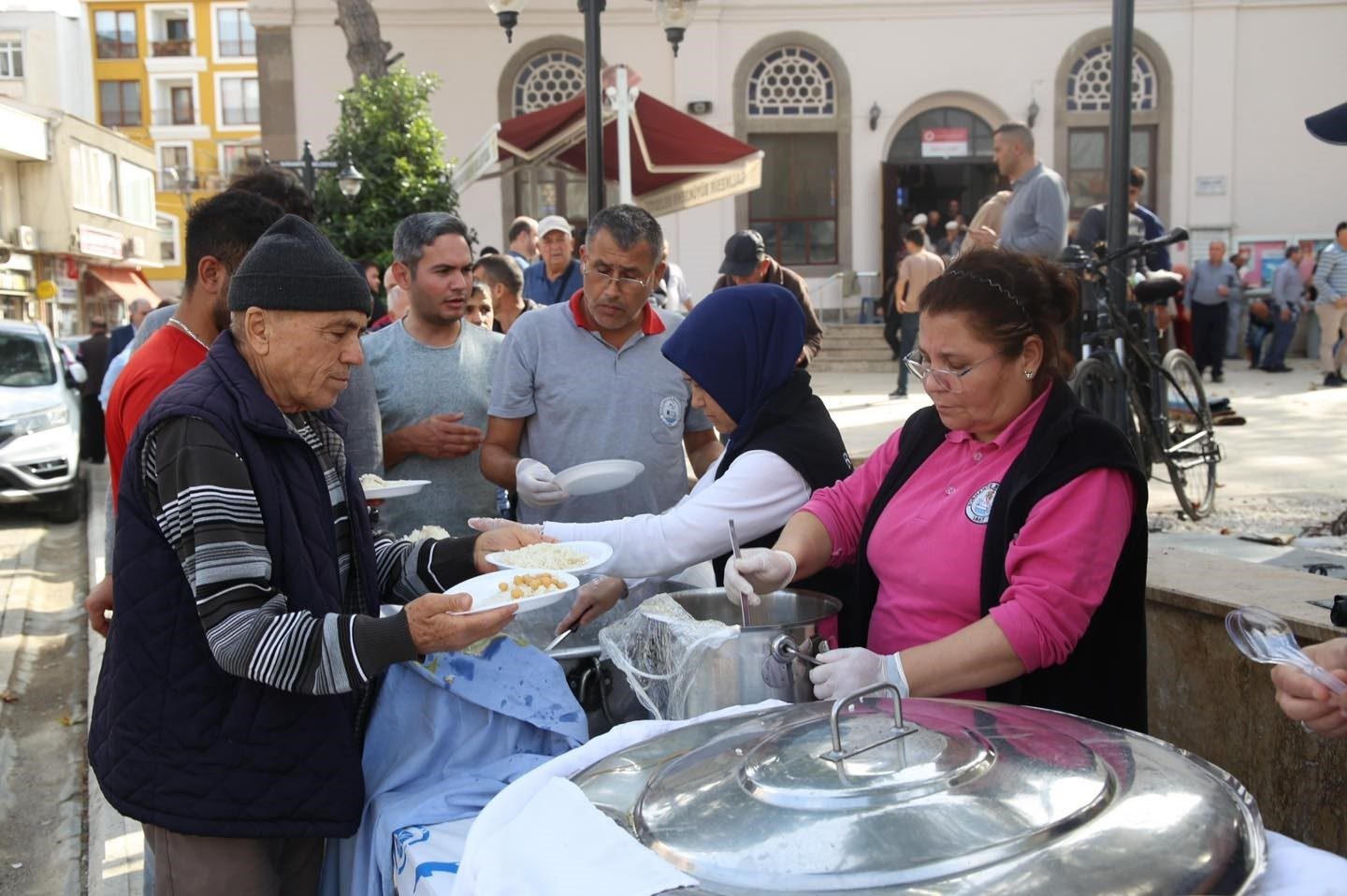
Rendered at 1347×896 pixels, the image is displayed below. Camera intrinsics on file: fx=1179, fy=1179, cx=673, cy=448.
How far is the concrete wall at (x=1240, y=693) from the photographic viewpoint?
2770 millimetres

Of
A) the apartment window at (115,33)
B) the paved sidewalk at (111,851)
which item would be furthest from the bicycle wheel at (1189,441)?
the apartment window at (115,33)

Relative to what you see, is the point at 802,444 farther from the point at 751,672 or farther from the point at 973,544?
the point at 751,672

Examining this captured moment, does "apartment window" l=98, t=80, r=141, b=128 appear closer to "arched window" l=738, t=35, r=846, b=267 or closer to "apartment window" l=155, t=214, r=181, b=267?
"apartment window" l=155, t=214, r=181, b=267

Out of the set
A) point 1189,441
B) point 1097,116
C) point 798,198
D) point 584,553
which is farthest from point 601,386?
point 1097,116

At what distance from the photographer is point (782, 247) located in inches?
838

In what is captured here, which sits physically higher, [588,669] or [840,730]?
[840,730]

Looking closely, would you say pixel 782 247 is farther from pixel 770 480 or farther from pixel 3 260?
pixel 3 260

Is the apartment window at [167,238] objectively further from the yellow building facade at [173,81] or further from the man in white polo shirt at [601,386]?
the man in white polo shirt at [601,386]

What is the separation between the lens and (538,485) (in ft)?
10.7

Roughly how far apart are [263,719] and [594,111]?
4515mm

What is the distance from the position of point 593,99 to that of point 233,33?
186 ft

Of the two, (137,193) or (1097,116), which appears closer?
(1097,116)

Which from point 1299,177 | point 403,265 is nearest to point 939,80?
point 1299,177

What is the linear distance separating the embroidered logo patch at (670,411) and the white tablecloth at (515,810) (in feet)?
6.27
